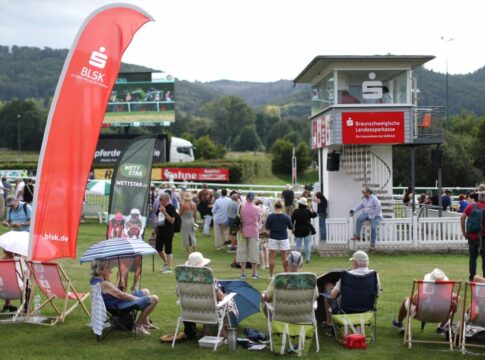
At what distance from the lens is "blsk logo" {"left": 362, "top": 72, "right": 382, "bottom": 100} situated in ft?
74.7

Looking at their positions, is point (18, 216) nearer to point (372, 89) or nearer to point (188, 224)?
point (188, 224)

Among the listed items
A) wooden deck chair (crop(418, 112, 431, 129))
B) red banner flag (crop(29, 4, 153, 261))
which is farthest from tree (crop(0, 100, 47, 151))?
red banner flag (crop(29, 4, 153, 261))

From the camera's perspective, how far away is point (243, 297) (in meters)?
9.54

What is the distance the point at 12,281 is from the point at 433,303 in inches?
221

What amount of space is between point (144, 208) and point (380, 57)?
33.3 ft

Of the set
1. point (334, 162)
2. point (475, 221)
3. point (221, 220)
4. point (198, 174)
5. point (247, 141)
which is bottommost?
point (221, 220)

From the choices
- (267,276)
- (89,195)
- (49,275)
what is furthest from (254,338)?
(89,195)

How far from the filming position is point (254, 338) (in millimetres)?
8938

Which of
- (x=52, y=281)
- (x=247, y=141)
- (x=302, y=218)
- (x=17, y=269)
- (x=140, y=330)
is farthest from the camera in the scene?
(x=247, y=141)

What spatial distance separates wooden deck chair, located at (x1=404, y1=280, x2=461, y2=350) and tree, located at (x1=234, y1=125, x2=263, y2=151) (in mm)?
119937

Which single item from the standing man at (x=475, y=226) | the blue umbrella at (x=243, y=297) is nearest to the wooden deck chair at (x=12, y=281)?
the blue umbrella at (x=243, y=297)

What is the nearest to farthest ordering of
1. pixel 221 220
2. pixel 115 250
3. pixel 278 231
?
pixel 115 250, pixel 278 231, pixel 221 220

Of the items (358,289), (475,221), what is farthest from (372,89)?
(358,289)

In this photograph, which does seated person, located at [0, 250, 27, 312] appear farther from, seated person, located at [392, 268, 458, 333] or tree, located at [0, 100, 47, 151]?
tree, located at [0, 100, 47, 151]
